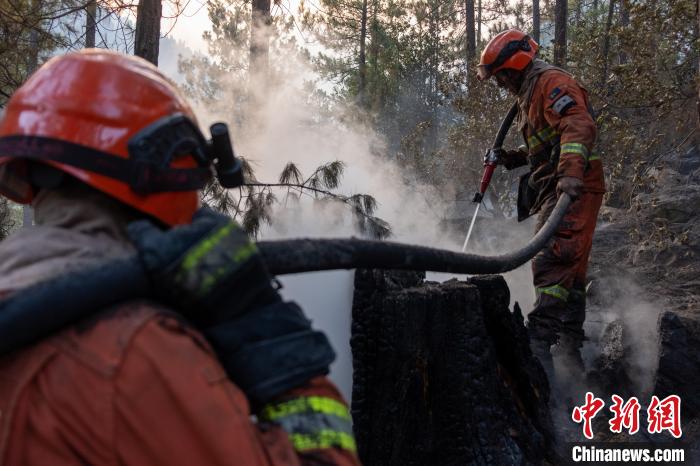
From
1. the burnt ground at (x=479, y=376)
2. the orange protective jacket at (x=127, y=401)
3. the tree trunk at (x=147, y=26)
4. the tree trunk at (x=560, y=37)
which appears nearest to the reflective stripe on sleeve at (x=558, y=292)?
the burnt ground at (x=479, y=376)

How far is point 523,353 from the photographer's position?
3.42 metres

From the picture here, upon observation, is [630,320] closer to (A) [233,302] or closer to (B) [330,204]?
(B) [330,204]


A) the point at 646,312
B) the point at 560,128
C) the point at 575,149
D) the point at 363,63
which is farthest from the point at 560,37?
the point at 363,63

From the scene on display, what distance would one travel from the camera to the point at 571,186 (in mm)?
4223

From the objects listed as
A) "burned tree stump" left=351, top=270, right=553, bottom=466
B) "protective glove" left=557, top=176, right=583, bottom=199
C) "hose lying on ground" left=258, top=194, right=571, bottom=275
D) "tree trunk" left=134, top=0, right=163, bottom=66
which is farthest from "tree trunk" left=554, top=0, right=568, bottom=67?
"hose lying on ground" left=258, top=194, right=571, bottom=275

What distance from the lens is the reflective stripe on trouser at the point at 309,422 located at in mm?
1100

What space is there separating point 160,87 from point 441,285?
6.37 ft

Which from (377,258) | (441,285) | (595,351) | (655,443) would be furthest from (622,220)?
(377,258)

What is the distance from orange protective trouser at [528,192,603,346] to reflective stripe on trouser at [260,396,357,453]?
3.63m

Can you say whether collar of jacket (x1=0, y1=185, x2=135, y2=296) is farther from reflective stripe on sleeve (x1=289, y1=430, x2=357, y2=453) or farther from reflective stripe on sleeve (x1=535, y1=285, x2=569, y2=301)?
reflective stripe on sleeve (x1=535, y1=285, x2=569, y2=301)

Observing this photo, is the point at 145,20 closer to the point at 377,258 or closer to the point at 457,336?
the point at 457,336

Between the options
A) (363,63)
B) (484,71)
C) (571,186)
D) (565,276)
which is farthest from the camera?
(363,63)

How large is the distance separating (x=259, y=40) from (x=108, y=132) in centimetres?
Answer: 867

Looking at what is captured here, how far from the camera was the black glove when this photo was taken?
1009mm
